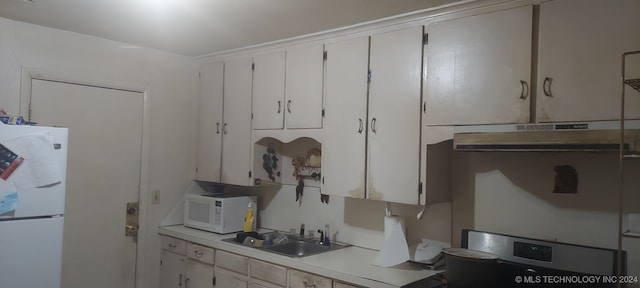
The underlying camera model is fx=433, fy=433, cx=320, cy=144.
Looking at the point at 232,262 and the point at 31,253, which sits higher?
the point at 31,253

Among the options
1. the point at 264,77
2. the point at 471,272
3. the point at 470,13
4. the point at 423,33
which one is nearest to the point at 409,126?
the point at 423,33

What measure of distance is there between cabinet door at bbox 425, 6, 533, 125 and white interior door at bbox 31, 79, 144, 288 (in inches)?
88.7

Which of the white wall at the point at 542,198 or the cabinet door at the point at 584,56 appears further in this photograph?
the white wall at the point at 542,198

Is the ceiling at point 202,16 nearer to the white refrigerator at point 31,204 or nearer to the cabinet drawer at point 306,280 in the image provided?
the white refrigerator at point 31,204

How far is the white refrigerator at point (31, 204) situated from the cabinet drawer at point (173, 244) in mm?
1010

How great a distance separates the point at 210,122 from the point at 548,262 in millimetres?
2577

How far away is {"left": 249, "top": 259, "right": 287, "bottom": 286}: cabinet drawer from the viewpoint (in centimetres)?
260

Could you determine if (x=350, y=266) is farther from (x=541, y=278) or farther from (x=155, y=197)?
(x=155, y=197)

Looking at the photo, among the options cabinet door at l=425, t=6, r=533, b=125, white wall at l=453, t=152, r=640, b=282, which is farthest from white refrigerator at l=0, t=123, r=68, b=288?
white wall at l=453, t=152, r=640, b=282

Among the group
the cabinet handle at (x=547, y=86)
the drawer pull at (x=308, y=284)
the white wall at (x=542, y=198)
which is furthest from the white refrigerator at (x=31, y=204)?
the cabinet handle at (x=547, y=86)

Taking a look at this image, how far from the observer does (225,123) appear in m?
3.41

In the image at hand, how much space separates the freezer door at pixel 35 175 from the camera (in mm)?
2150

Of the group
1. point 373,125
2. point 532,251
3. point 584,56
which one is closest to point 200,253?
point 373,125

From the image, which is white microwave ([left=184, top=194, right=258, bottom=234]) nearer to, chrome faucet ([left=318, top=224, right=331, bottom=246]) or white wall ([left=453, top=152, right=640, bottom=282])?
chrome faucet ([left=318, top=224, right=331, bottom=246])
